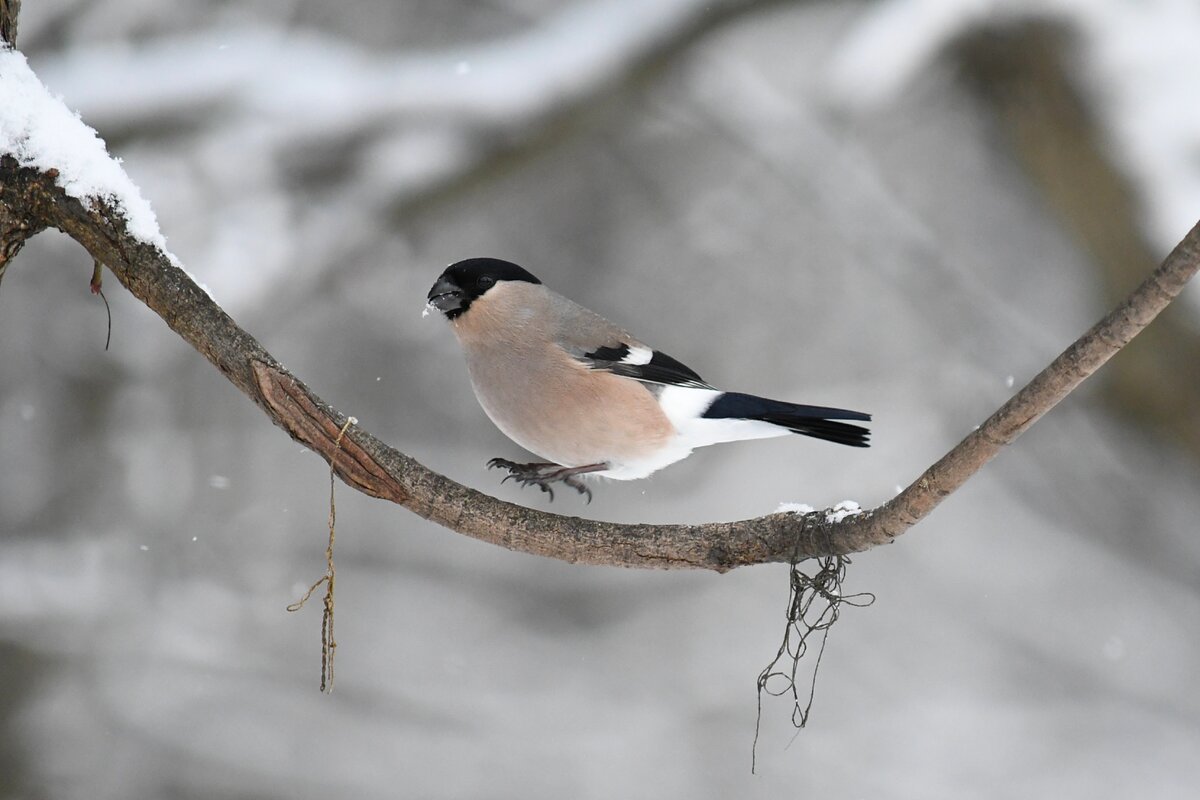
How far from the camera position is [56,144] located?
2338 mm

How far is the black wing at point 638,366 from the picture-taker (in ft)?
10.8

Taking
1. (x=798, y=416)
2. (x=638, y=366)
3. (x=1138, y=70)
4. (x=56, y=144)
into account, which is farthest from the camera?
(x=1138, y=70)

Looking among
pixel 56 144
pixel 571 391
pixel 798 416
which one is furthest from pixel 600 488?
pixel 56 144

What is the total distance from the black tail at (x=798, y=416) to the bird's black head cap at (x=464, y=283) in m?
0.79

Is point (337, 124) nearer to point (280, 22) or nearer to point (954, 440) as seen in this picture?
point (280, 22)

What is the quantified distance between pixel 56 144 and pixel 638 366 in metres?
1.73

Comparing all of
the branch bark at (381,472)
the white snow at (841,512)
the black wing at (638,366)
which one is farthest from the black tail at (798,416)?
the branch bark at (381,472)

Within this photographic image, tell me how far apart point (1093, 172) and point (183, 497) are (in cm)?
517

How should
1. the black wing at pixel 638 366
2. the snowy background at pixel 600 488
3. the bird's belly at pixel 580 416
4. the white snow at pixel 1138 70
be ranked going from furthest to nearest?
the snowy background at pixel 600 488 → the white snow at pixel 1138 70 → the black wing at pixel 638 366 → the bird's belly at pixel 580 416

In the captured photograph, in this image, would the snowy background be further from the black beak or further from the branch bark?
the branch bark

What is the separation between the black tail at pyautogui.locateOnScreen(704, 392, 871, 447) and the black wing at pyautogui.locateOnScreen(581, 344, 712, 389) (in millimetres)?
159

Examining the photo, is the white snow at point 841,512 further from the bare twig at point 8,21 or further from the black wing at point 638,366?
the bare twig at point 8,21

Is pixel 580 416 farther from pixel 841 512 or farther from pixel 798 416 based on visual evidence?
pixel 841 512

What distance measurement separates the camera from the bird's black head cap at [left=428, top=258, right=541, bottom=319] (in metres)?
3.19
